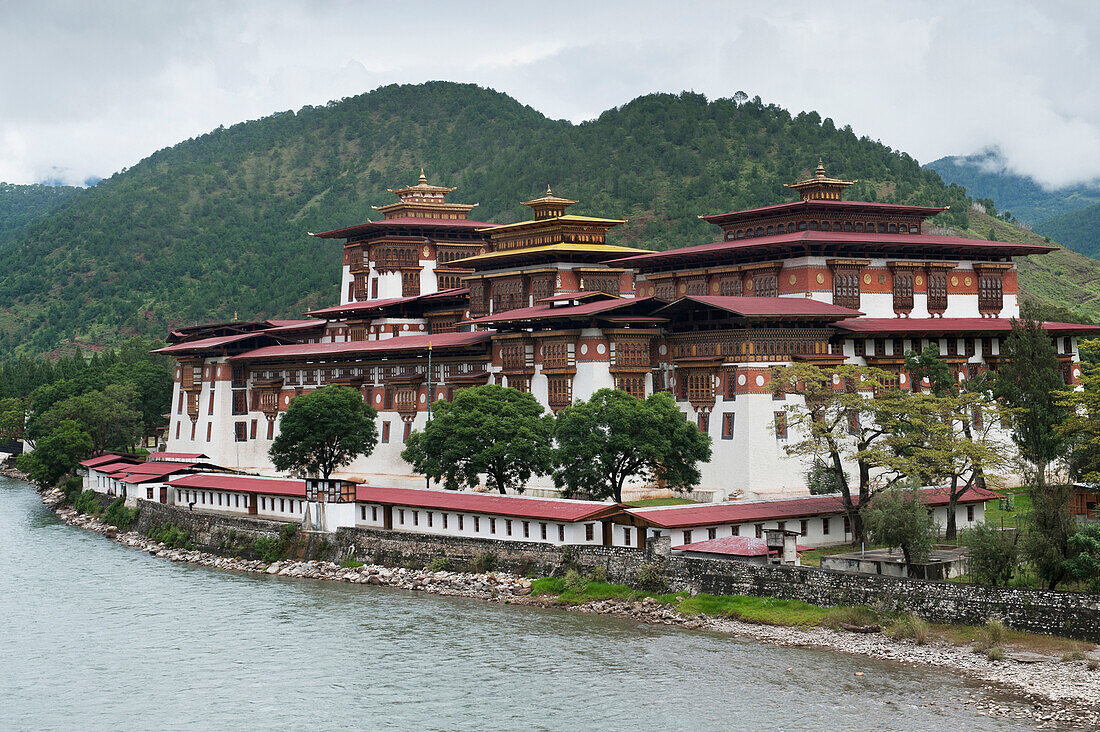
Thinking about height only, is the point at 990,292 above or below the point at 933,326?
above

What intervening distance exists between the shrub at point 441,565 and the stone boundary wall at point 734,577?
0.81 feet

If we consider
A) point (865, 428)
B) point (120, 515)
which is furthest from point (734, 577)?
point (120, 515)

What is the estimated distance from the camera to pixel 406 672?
44.3m

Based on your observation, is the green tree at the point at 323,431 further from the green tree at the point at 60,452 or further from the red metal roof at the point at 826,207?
the green tree at the point at 60,452

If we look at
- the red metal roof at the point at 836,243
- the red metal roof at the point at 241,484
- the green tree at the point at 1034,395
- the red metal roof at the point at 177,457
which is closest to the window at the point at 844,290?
the red metal roof at the point at 836,243

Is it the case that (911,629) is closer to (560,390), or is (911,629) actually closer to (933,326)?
(560,390)

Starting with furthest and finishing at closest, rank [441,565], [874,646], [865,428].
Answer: [865,428]
[441,565]
[874,646]

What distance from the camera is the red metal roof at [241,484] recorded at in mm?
70625

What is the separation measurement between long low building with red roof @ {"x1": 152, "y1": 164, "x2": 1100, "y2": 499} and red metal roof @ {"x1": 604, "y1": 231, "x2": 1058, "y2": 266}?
0.19m

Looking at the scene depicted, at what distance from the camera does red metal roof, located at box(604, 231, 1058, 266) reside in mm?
76375

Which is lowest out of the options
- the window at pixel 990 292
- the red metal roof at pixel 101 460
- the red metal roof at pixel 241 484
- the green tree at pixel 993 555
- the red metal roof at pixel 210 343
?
the green tree at pixel 993 555

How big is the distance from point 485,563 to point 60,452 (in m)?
54.7

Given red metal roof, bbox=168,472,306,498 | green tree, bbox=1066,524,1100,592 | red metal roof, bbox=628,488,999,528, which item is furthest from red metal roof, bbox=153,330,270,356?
green tree, bbox=1066,524,1100,592

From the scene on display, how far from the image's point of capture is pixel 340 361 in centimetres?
A: 9206
